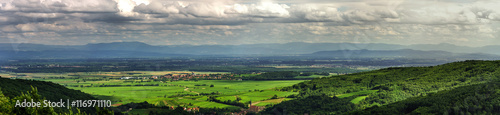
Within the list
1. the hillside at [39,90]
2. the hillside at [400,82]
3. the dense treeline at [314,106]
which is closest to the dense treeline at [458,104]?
the hillside at [400,82]

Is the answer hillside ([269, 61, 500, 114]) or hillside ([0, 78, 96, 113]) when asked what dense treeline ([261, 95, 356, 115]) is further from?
hillside ([0, 78, 96, 113])

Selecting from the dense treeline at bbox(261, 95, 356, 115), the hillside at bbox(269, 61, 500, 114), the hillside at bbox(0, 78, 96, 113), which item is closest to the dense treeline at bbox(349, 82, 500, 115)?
the hillside at bbox(269, 61, 500, 114)

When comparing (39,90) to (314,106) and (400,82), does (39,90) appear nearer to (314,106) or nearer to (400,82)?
(314,106)

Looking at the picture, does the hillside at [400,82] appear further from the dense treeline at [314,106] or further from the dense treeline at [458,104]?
the dense treeline at [458,104]

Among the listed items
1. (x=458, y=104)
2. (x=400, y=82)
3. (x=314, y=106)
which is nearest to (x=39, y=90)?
(x=314, y=106)

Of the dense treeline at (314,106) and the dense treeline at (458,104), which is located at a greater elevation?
the dense treeline at (458,104)

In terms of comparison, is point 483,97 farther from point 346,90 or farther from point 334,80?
point 334,80
